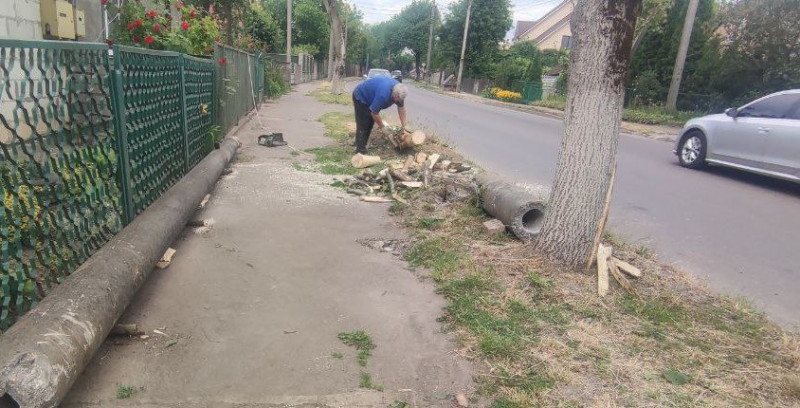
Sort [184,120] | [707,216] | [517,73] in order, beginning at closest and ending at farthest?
1. [184,120]
2. [707,216]
3. [517,73]

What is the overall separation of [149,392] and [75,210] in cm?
125

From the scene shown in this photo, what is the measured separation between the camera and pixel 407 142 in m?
8.53

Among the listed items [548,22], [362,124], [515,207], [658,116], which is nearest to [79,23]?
[362,124]

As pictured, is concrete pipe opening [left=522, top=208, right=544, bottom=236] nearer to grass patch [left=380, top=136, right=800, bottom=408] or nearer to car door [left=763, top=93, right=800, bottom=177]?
grass patch [left=380, top=136, right=800, bottom=408]

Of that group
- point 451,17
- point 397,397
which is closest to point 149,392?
point 397,397

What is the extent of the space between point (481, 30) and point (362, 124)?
39.5 m

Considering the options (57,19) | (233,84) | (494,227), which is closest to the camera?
(494,227)

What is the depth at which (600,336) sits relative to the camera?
10.7 ft

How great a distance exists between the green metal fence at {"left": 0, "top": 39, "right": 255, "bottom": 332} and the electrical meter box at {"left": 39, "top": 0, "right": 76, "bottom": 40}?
1148mm

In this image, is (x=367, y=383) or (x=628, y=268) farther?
(x=628, y=268)

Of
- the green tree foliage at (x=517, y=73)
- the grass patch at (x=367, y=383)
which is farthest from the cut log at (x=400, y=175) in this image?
the green tree foliage at (x=517, y=73)

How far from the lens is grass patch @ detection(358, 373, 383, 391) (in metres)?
2.72

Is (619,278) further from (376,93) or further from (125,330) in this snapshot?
(376,93)

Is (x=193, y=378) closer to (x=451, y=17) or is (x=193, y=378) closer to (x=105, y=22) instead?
(x=105, y=22)
